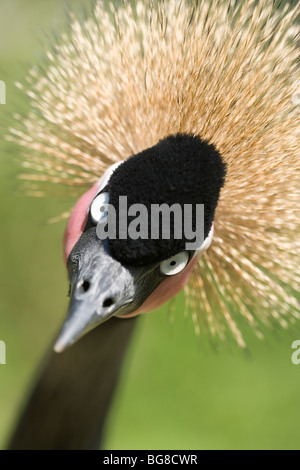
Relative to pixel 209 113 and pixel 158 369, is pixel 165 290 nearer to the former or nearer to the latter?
→ pixel 209 113

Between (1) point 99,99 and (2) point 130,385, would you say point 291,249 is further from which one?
(2) point 130,385

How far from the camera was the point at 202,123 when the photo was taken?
0.88 m

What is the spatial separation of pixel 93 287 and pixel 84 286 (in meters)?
0.01

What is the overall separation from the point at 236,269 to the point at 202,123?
263mm

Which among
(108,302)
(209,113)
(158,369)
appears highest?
(209,113)

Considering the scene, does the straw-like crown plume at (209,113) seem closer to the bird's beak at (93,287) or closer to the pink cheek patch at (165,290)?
the pink cheek patch at (165,290)

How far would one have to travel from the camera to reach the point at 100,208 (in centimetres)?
85

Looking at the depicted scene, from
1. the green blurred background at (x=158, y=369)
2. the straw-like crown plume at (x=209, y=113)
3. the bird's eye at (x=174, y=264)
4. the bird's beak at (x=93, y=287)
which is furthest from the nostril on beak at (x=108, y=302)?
the green blurred background at (x=158, y=369)

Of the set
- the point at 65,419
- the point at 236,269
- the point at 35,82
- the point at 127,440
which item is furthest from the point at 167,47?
the point at 127,440

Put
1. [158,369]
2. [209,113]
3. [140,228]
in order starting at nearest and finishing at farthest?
[140,228] → [209,113] → [158,369]

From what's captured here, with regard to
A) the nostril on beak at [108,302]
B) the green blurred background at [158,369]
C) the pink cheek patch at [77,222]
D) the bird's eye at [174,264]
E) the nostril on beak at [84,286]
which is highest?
the pink cheek patch at [77,222]

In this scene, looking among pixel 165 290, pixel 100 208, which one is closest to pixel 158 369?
pixel 165 290

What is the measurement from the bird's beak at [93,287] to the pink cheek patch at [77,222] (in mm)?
56

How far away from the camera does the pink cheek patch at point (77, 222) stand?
906 millimetres
